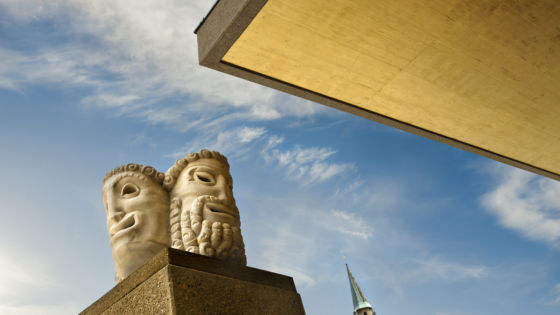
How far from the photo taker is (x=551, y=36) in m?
5.41

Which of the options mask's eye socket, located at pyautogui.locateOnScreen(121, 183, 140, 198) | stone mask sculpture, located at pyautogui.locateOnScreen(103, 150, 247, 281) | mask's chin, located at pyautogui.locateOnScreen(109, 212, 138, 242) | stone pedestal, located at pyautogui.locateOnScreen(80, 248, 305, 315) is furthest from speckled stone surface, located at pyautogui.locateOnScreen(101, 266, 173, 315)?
mask's eye socket, located at pyautogui.locateOnScreen(121, 183, 140, 198)

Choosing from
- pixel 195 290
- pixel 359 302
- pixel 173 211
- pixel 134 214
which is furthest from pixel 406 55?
pixel 359 302

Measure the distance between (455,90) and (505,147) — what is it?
1.95 m

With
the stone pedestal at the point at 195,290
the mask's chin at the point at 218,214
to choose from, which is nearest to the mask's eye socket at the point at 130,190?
the mask's chin at the point at 218,214

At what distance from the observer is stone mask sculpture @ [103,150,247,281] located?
2723mm

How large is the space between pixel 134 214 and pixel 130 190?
202mm

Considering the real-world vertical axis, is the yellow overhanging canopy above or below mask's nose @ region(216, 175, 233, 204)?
above

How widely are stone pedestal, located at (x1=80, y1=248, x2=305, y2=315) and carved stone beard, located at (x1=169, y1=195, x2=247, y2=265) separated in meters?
0.21

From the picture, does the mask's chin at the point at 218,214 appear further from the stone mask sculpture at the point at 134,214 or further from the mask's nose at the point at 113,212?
the mask's nose at the point at 113,212

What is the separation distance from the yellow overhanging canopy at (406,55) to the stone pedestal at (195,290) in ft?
8.84

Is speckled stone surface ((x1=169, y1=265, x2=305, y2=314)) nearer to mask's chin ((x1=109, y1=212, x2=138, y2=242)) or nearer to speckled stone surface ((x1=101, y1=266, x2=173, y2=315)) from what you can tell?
speckled stone surface ((x1=101, y1=266, x2=173, y2=315))

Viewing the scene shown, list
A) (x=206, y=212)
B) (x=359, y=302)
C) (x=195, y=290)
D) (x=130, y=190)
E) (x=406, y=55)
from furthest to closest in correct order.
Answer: (x=359, y=302) → (x=406, y=55) → (x=130, y=190) → (x=206, y=212) → (x=195, y=290)

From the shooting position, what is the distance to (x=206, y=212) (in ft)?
9.26

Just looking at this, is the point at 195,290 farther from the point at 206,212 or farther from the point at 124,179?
the point at 124,179
